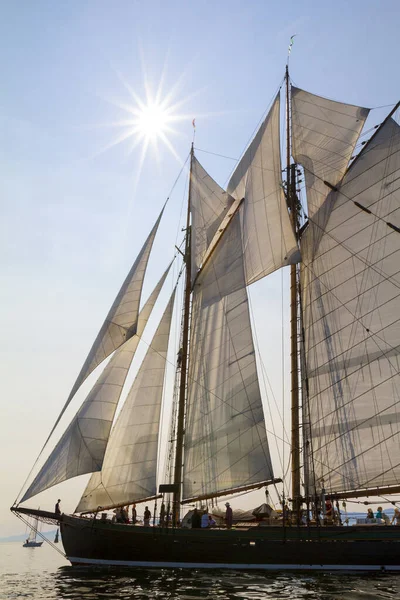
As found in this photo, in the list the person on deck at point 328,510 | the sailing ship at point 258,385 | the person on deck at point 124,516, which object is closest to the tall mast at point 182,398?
the sailing ship at point 258,385

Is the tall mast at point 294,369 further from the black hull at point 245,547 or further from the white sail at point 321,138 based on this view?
the black hull at point 245,547

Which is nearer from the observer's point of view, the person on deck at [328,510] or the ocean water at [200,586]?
the ocean water at [200,586]

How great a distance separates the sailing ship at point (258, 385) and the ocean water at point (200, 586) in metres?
1.73

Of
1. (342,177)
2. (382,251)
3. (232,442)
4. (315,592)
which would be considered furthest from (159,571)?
(342,177)

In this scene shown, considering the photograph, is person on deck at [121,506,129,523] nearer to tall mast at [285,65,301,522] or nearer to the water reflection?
the water reflection

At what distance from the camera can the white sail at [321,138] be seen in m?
33.6

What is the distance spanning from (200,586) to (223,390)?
35.9 ft

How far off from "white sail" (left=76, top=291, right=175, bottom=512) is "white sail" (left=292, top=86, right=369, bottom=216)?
15.1 m

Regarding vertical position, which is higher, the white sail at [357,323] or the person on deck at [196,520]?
the white sail at [357,323]

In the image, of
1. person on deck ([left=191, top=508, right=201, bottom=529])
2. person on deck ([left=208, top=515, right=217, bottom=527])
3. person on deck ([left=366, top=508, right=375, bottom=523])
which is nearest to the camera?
person on deck ([left=366, top=508, right=375, bottom=523])

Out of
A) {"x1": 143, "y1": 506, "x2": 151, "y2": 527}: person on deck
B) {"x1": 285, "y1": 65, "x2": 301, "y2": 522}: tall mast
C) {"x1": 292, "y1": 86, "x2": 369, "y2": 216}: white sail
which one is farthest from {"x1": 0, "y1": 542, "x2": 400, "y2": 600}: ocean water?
{"x1": 292, "y1": 86, "x2": 369, "y2": 216}: white sail

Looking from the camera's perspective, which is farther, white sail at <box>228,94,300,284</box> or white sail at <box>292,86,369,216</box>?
white sail at <box>292,86,369,216</box>

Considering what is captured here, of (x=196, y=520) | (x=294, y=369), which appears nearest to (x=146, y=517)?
(x=196, y=520)

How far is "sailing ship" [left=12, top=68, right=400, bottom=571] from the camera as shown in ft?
85.0
